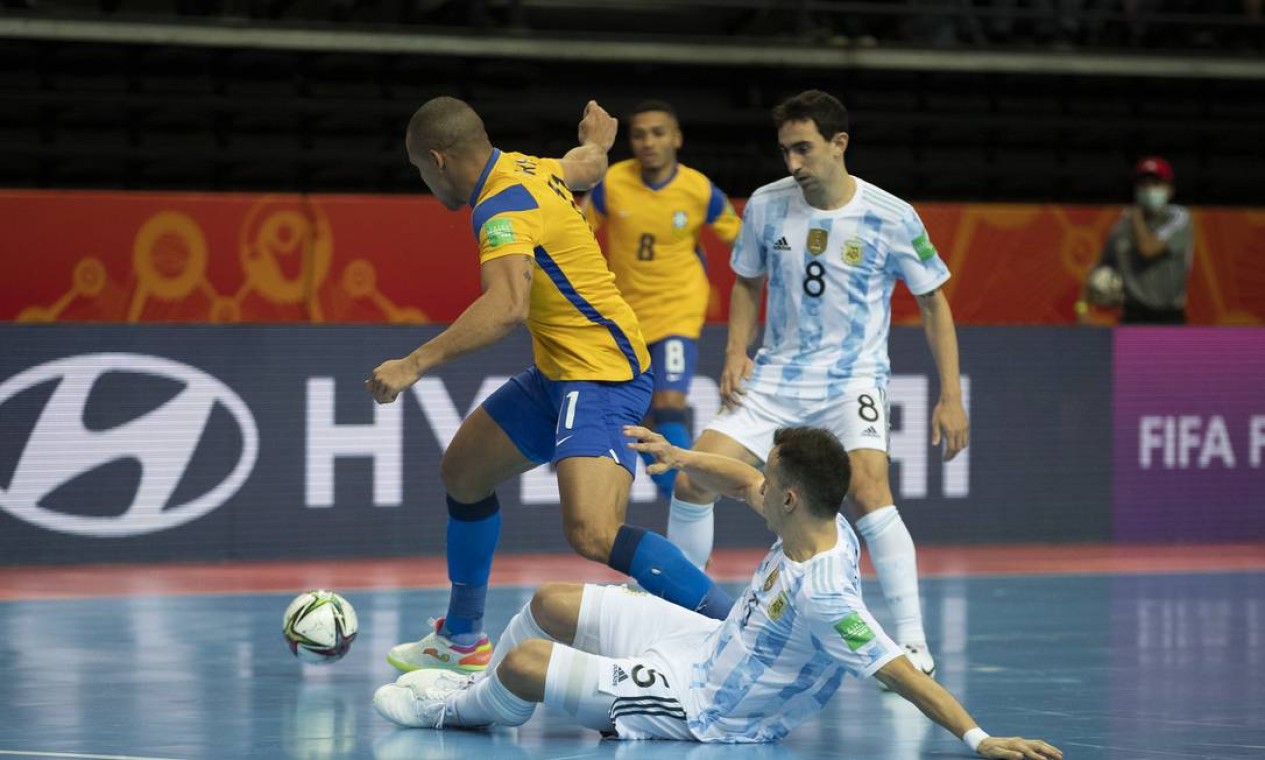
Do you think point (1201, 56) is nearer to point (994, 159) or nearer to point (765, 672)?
point (994, 159)

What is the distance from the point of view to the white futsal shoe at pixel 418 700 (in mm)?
5902

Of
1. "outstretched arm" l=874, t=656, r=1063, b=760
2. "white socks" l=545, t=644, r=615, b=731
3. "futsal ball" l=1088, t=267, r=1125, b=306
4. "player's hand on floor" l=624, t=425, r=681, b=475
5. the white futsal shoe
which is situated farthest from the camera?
"futsal ball" l=1088, t=267, r=1125, b=306

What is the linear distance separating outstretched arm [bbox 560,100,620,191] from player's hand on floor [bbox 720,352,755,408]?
2.86 feet

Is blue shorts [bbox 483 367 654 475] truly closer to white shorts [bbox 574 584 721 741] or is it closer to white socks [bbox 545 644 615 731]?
white shorts [bbox 574 584 721 741]

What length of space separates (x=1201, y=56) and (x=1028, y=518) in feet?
17.0

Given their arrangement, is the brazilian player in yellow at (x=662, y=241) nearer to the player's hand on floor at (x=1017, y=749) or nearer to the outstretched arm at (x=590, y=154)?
the outstretched arm at (x=590, y=154)

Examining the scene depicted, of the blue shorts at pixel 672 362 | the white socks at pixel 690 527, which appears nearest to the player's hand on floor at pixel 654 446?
the white socks at pixel 690 527

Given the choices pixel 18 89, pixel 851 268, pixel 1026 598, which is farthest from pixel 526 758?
pixel 18 89

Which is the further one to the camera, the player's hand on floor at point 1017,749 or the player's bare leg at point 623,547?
the player's bare leg at point 623,547

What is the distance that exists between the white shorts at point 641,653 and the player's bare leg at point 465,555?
1.02 meters

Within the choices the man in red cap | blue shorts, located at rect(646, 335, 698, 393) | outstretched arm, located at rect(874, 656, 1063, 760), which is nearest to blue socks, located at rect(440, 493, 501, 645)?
outstretched arm, located at rect(874, 656, 1063, 760)

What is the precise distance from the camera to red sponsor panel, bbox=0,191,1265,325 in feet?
36.1

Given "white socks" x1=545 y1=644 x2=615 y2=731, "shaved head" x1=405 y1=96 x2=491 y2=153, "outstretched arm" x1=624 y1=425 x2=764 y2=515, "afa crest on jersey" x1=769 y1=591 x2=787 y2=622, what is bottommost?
"white socks" x1=545 y1=644 x2=615 y2=731

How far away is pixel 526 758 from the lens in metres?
5.52
